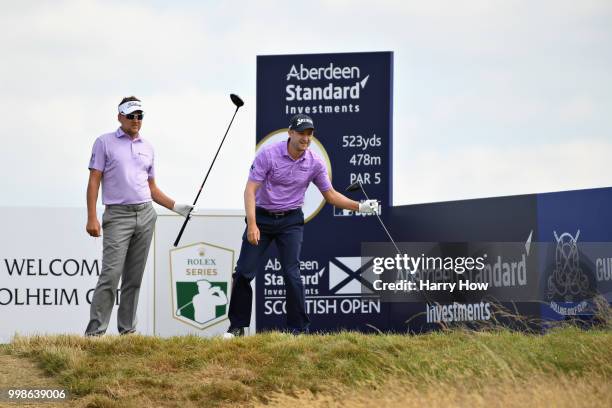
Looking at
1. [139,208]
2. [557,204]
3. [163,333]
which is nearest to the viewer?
[139,208]

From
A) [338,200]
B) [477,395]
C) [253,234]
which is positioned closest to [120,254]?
[253,234]

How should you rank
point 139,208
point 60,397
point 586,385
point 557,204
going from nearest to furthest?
point 586,385 < point 60,397 < point 139,208 < point 557,204

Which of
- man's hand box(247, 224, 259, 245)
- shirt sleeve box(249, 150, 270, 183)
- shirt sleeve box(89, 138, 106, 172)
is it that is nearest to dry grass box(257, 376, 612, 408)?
man's hand box(247, 224, 259, 245)

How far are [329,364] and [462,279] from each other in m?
5.38

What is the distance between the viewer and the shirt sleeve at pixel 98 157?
11.0 metres

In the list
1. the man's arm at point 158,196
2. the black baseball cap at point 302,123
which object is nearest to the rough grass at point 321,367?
the man's arm at point 158,196

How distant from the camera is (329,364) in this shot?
31.9ft

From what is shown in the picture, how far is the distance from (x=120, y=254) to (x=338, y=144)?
4.75m

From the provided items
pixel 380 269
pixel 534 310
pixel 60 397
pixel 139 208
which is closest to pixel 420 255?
pixel 380 269

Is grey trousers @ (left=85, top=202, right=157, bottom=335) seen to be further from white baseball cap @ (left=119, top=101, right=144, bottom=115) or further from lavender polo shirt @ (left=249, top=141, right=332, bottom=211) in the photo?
lavender polo shirt @ (left=249, top=141, right=332, bottom=211)

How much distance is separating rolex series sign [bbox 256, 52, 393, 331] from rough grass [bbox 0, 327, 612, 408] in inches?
174

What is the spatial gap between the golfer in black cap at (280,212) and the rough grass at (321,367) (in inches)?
31.6

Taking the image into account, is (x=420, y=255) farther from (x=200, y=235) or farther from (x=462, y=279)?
(x=200, y=235)

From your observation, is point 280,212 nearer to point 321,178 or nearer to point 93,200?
point 321,178
